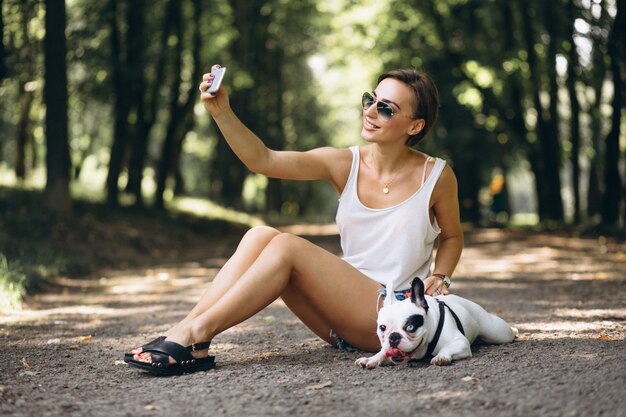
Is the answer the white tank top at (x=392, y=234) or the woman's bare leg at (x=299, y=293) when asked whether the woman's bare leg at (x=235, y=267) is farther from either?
the white tank top at (x=392, y=234)

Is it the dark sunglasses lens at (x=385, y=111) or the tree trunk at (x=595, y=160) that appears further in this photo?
the tree trunk at (x=595, y=160)

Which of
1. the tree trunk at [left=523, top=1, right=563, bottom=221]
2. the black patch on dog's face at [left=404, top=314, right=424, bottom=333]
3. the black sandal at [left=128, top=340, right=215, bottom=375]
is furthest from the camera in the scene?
the tree trunk at [left=523, top=1, right=563, bottom=221]

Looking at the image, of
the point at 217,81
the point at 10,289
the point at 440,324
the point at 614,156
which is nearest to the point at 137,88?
the point at 614,156

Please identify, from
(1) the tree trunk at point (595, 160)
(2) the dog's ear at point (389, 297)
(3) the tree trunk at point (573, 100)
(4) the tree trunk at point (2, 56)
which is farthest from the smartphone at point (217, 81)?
(1) the tree trunk at point (595, 160)

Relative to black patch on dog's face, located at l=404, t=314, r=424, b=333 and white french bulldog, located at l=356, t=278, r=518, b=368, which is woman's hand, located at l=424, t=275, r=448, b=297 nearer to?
white french bulldog, located at l=356, t=278, r=518, b=368

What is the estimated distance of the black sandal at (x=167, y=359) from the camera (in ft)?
15.4

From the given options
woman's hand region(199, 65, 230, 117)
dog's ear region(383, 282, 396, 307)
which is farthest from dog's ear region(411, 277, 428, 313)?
woman's hand region(199, 65, 230, 117)

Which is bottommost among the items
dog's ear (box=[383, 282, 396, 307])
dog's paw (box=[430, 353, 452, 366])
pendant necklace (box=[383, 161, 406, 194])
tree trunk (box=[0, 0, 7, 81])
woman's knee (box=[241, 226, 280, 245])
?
dog's paw (box=[430, 353, 452, 366])

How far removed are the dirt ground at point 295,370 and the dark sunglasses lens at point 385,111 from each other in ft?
5.19

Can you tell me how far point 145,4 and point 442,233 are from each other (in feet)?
53.6

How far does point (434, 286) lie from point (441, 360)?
1.91 ft

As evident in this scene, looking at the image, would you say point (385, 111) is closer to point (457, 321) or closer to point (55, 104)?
point (457, 321)

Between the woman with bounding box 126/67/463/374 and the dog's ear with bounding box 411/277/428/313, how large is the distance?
0.32 meters

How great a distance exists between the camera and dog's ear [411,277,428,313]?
4516 millimetres
